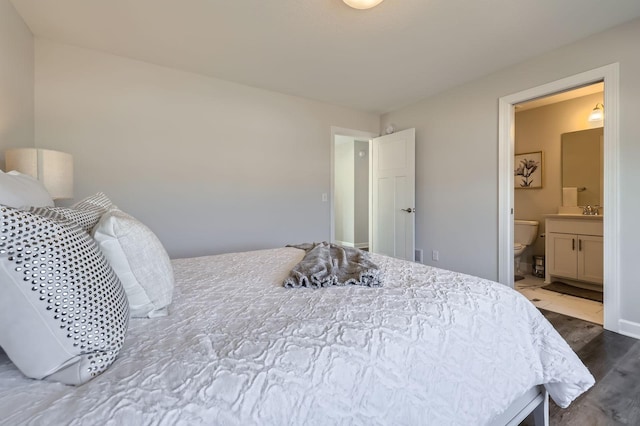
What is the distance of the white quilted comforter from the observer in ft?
1.85

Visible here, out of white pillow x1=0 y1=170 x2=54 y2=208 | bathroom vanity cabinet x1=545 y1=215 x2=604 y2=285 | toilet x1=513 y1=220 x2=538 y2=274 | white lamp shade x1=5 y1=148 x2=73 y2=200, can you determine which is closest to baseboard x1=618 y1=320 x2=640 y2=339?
bathroom vanity cabinet x1=545 y1=215 x2=604 y2=285

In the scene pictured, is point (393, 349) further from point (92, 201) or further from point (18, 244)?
point (92, 201)

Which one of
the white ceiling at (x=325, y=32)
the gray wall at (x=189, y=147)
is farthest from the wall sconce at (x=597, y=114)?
the gray wall at (x=189, y=147)

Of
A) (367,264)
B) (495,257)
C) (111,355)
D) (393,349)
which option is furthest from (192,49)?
(495,257)

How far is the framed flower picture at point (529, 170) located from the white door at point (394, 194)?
1915 mm

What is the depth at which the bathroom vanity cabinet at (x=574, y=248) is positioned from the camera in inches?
125

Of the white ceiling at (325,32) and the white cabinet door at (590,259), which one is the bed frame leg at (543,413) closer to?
the white ceiling at (325,32)

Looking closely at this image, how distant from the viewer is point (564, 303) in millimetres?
2891

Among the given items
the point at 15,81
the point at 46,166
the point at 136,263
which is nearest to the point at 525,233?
the point at 136,263

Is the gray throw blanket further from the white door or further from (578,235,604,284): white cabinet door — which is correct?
(578,235,604,284): white cabinet door

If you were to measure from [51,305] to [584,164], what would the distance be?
207 inches

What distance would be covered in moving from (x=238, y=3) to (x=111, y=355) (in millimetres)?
2216

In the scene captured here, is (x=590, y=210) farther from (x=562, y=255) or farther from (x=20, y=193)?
(x=20, y=193)

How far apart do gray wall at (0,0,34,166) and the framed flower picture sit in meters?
5.80
